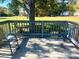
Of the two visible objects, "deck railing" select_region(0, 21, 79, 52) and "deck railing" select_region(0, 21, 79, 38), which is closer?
"deck railing" select_region(0, 21, 79, 52)

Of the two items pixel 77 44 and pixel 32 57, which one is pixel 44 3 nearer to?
pixel 77 44

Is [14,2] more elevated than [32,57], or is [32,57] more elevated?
[14,2]

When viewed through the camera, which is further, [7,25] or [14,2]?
[14,2]

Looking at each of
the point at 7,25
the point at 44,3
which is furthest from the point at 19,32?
the point at 44,3

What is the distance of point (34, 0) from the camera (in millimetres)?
8883

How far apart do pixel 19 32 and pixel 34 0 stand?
1910mm

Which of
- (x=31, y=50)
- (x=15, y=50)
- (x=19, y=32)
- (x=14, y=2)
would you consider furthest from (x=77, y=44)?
(x=14, y=2)

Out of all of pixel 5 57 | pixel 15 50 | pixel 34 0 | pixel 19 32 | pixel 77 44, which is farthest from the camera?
pixel 34 0

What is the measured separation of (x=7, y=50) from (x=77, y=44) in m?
2.29

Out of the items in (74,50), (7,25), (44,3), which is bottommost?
(74,50)

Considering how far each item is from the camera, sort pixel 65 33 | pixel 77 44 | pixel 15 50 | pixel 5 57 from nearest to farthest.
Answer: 1. pixel 5 57
2. pixel 15 50
3. pixel 77 44
4. pixel 65 33

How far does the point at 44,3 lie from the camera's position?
9609 millimetres

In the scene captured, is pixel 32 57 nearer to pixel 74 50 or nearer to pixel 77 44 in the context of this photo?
pixel 74 50

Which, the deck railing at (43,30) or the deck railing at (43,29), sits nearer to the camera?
the deck railing at (43,30)
